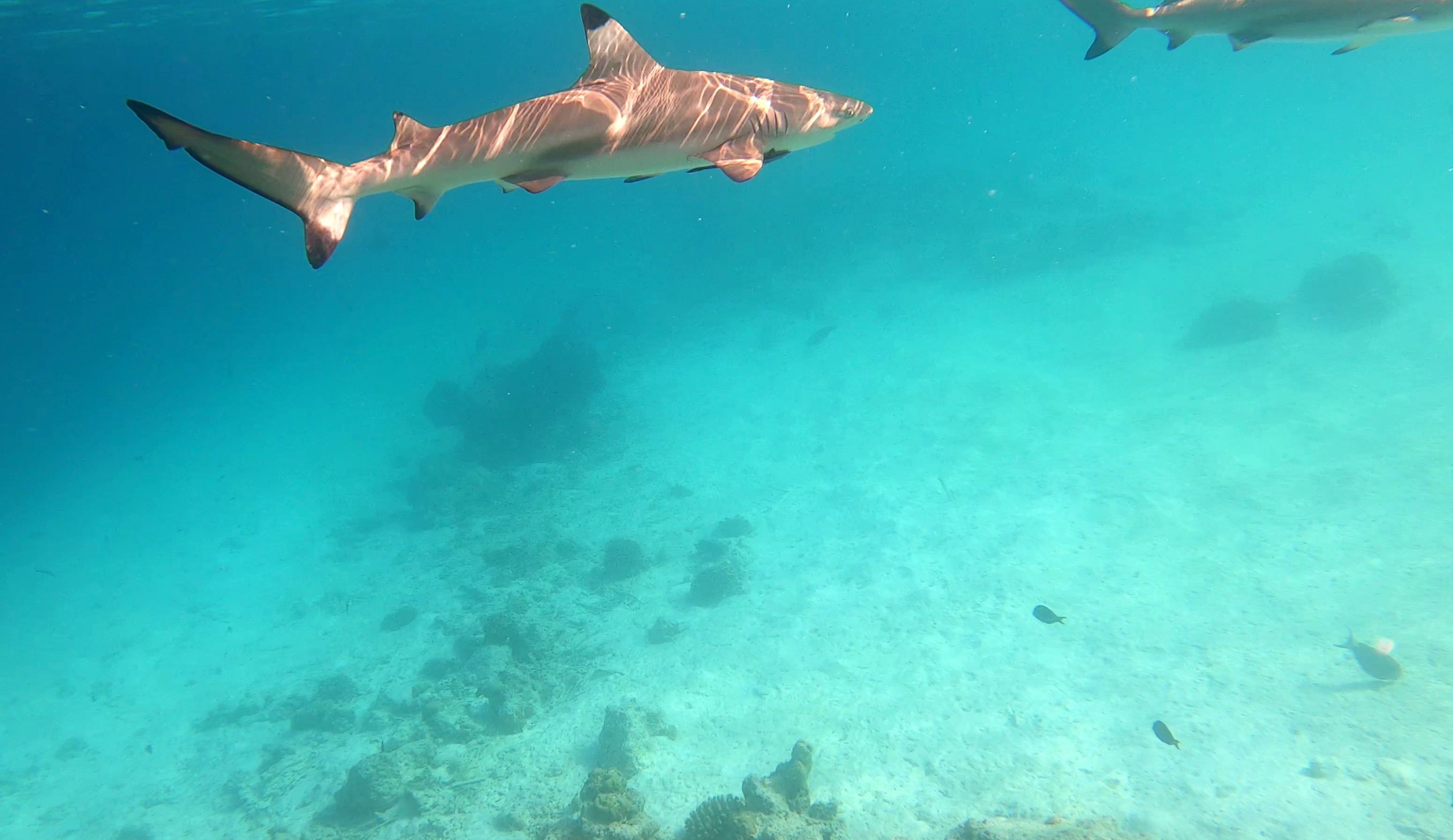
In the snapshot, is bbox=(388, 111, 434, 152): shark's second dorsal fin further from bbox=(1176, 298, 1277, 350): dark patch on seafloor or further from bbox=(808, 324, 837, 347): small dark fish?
bbox=(1176, 298, 1277, 350): dark patch on seafloor

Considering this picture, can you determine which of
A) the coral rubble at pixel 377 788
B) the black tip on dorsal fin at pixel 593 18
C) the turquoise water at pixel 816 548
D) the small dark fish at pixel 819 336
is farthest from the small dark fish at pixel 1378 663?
the small dark fish at pixel 819 336

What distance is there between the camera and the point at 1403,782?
7891 millimetres

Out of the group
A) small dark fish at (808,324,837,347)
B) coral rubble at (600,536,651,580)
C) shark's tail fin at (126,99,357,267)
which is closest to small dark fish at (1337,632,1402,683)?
coral rubble at (600,536,651,580)

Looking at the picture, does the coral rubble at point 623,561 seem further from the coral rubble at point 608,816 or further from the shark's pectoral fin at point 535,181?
the shark's pectoral fin at point 535,181

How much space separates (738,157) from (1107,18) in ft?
23.2

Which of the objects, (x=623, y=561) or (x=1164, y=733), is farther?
(x=623, y=561)

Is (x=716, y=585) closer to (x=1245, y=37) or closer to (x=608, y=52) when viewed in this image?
(x=608, y=52)

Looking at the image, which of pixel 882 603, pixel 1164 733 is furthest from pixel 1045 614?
pixel 882 603

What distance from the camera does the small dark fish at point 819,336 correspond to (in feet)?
85.4

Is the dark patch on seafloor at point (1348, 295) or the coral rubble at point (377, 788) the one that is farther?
the dark patch on seafloor at point (1348, 295)

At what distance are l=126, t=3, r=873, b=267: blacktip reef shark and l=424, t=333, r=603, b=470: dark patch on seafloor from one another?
17494mm

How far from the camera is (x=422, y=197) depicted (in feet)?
12.0

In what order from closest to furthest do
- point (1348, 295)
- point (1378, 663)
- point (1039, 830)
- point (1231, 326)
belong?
point (1039, 830), point (1378, 663), point (1231, 326), point (1348, 295)

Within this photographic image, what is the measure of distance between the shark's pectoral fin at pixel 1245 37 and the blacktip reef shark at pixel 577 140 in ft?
20.6
